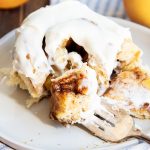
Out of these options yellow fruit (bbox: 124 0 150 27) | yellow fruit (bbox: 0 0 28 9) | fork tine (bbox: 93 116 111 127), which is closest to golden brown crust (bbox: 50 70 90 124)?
fork tine (bbox: 93 116 111 127)

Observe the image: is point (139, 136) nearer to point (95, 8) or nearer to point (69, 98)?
point (69, 98)

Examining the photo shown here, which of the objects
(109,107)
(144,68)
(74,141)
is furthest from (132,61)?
(74,141)

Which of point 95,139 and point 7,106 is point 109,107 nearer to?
point 95,139

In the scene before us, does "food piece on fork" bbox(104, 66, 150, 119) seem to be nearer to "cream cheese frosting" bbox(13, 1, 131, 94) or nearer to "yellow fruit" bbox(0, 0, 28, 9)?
"cream cheese frosting" bbox(13, 1, 131, 94)

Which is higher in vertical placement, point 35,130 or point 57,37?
point 57,37

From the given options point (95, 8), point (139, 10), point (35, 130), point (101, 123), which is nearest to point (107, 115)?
point (101, 123)

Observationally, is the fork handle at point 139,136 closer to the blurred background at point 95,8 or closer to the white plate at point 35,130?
the white plate at point 35,130
